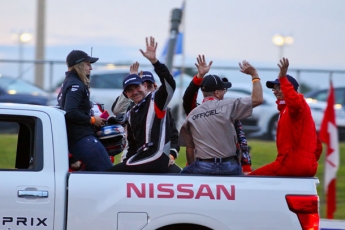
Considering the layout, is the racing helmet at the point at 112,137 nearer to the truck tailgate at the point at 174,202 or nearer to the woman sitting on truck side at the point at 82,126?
the woman sitting on truck side at the point at 82,126

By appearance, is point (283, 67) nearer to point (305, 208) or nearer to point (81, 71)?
point (305, 208)

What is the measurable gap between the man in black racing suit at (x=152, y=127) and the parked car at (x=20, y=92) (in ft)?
33.3

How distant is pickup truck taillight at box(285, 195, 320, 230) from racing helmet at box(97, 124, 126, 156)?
1613 mm

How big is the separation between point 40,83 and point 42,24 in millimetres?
3996

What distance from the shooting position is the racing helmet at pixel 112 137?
617 cm

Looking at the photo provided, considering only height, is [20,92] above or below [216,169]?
below

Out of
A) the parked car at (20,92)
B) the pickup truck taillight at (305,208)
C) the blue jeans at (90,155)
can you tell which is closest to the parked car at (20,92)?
the parked car at (20,92)

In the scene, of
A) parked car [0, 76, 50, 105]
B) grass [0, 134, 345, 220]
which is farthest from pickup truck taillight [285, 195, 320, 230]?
parked car [0, 76, 50, 105]

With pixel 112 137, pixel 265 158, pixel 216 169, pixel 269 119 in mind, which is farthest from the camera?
pixel 269 119

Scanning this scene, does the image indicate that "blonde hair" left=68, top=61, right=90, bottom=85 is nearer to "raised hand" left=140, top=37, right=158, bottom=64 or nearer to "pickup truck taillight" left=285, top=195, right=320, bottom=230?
"raised hand" left=140, top=37, right=158, bottom=64

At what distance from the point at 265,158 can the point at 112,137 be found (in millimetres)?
7630

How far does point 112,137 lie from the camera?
623cm

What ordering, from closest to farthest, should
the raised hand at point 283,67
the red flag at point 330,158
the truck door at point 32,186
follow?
the truck door at point 32,186 < the raised hand at point 283,67 < the red flag at point 330,158

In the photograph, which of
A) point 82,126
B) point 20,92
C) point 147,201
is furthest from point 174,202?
point 20,92
